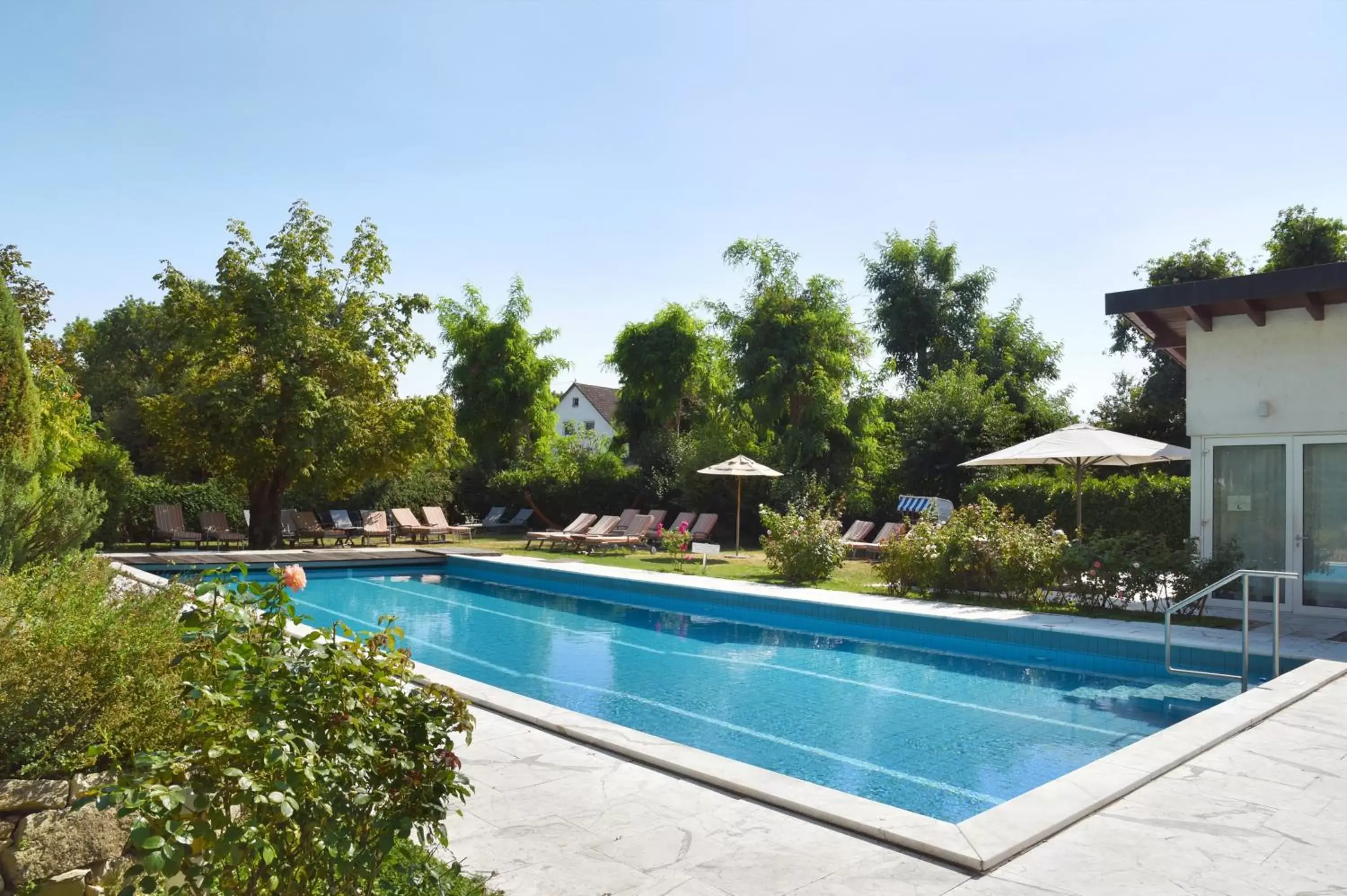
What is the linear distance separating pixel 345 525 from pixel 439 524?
7.00ft

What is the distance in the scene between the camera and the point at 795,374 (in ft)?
74.5

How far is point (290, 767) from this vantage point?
2.20m

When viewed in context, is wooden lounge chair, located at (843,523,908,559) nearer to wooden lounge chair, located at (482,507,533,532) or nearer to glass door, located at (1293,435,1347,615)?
glass door, located at (1293,435,1347,615)

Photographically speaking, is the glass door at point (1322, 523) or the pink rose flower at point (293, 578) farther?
the glass door at point (1322, 523)

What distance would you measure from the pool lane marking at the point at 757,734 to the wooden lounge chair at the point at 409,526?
38.0 feet

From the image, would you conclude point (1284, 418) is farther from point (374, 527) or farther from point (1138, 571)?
point (374, 527)

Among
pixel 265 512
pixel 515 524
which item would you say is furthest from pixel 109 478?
pixel 515 524

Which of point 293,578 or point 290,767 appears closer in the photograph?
point 290,767

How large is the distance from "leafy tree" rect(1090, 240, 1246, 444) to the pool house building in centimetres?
1354

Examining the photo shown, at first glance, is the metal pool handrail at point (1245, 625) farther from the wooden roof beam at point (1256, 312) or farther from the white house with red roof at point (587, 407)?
the white house with red roof at point (587, 407)

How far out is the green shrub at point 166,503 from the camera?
18656mm

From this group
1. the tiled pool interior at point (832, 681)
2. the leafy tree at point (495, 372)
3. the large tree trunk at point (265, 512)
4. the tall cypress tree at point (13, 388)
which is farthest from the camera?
the leafy tree at point (495, 372)

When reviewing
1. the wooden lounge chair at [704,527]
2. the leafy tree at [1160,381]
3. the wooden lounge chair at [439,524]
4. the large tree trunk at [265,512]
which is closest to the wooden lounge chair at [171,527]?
the large tree trunk at [265,512]

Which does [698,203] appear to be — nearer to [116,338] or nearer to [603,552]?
[603,552]
